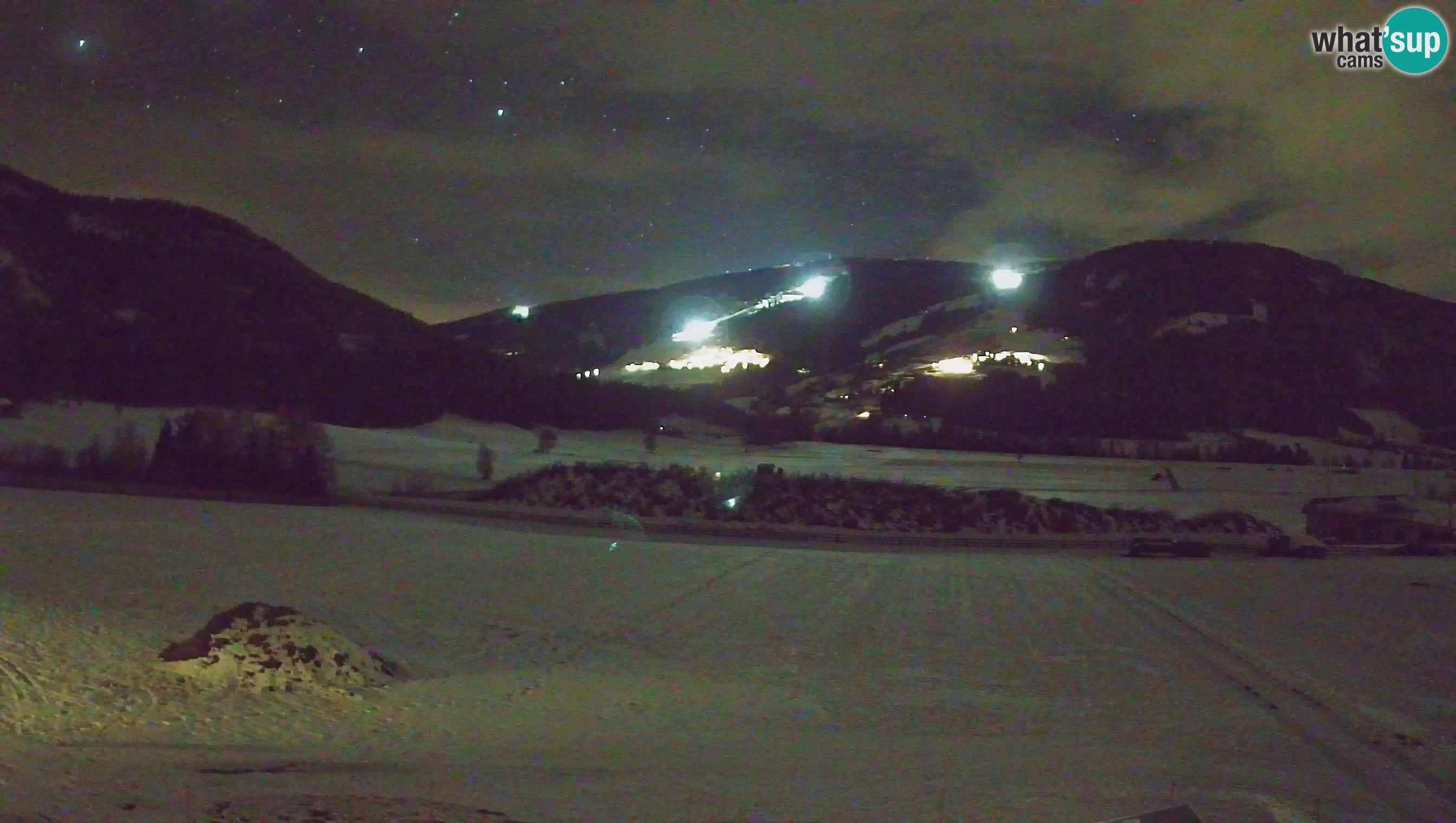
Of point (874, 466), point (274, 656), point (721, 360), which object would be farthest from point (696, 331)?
point (274, 656)

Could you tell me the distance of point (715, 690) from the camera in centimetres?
998

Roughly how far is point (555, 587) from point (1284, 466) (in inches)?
1742

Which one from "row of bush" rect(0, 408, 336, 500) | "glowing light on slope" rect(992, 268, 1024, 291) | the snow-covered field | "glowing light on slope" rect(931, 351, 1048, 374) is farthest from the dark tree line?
"glowing light on slope" rect(992, 268, 1024, 291)

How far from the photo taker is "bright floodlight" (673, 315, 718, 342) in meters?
115

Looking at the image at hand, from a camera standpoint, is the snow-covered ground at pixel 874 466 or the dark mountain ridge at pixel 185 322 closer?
the snow-covered ground at pixel 874 466

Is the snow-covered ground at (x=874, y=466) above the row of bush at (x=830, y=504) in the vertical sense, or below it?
above

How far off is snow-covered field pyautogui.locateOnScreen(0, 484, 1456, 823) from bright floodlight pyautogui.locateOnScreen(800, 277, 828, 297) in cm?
11918

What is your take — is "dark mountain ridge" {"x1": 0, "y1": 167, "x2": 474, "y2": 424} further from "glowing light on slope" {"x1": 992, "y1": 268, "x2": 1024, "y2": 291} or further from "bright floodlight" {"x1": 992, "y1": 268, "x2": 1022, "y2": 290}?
"bright floodlight" {"x1": 992, "y1": 268, "x2": 1022, "y2": 290}

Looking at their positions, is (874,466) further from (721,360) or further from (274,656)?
(721,360)

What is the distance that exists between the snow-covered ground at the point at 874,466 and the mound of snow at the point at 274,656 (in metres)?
22.9

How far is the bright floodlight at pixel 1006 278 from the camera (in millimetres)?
128875

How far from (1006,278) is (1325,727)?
12884 cm

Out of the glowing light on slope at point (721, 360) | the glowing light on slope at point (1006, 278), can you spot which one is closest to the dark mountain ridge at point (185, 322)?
the glowing light on slope at point (721, 360)

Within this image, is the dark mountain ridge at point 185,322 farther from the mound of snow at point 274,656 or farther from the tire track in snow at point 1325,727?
the tire track in snow at point 1325,727
